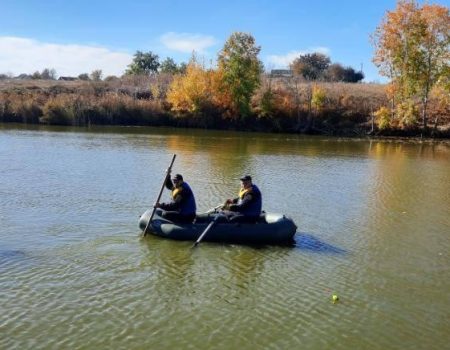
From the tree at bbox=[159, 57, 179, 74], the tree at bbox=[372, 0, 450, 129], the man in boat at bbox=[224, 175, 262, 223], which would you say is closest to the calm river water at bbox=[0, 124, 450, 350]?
the man in boat at bbox=[224, 175, 262, 223]

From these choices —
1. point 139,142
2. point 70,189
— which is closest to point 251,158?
point 139,142

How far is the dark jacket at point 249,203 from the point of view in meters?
14.8

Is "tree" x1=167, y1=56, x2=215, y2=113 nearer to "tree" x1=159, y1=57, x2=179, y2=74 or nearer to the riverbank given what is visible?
the riverbank

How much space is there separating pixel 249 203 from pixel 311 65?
306 ft

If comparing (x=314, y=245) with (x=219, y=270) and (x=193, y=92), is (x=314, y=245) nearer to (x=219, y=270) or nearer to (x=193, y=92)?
(x=219, y=270)

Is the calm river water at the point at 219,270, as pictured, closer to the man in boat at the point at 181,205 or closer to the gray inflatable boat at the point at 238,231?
the gray inflatable boat at the point at 238,231

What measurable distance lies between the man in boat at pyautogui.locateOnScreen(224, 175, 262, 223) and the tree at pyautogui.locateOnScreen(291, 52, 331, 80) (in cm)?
8613

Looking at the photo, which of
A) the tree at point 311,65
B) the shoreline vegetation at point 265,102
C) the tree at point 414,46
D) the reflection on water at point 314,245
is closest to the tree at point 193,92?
the shoreline vegetation at point 265,102

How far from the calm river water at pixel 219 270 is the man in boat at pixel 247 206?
879 mm

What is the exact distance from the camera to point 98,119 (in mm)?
63656

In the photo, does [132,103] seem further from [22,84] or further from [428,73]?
[428,73]

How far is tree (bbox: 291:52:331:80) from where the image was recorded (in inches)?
3903

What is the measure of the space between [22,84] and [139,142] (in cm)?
4800

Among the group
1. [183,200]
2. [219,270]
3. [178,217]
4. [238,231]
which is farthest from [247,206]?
[219,270]
